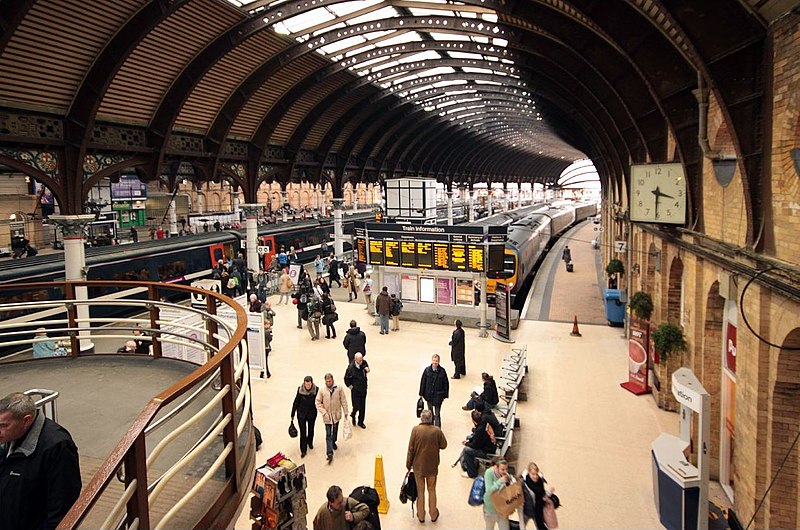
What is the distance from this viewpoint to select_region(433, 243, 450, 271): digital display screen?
16203mm

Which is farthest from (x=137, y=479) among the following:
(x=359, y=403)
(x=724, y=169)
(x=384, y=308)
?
(x=384, y=308)

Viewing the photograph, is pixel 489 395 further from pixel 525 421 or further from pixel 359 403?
pixel 359 403

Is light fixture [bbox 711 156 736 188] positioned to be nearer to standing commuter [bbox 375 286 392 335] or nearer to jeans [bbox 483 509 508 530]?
jeans [bbox 483 509 508 530]

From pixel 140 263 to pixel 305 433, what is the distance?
42.7 feet

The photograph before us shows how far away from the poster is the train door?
8.69 metres

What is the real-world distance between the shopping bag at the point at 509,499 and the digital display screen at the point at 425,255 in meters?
11.1

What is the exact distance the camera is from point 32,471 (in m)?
2.49

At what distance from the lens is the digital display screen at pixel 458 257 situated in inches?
627

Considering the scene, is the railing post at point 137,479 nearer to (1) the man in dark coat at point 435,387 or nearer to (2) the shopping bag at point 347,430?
(2) the shopping bag at point 347,430

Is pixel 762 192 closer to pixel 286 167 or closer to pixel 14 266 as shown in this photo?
pixel 14 266

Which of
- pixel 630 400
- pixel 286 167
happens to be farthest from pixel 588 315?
pixel 286 167

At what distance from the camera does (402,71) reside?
862 inches

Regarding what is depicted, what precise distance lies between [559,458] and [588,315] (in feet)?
35.5

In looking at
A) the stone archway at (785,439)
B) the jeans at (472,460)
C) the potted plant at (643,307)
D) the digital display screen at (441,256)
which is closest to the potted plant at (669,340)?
the potted plant at (643,307)
